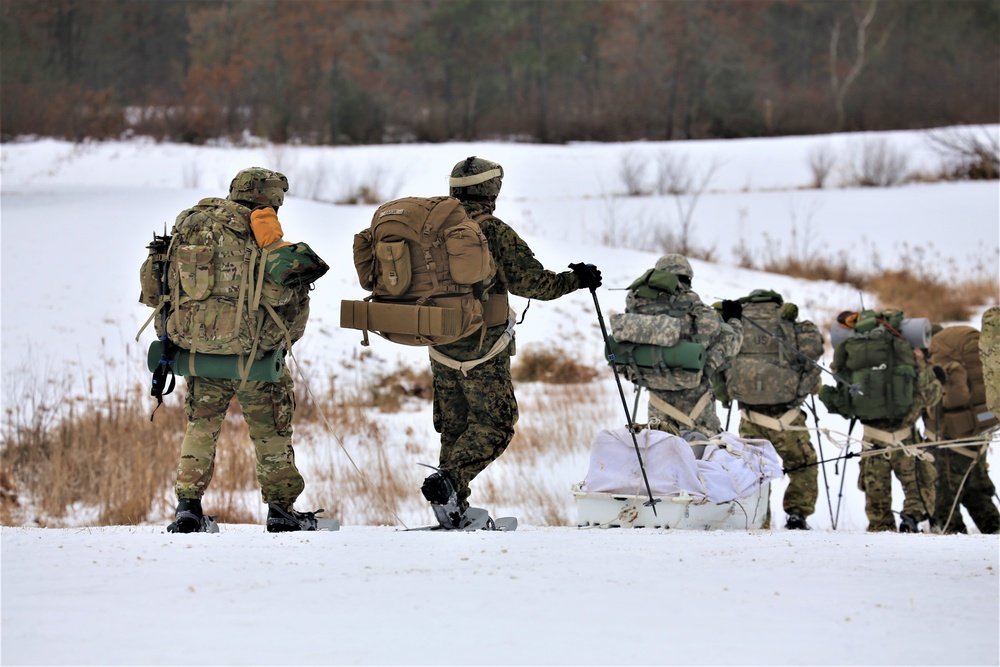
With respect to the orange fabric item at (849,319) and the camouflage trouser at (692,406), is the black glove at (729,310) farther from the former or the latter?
the orange fabric item at (849,319)

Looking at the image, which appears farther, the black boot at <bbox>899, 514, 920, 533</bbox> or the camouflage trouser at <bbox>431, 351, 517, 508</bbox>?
the black boot at <bbox>899, 514, 920, 533</bbox>

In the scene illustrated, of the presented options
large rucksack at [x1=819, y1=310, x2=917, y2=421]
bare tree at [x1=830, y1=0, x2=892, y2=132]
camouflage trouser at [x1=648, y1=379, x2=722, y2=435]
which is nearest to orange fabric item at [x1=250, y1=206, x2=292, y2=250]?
camouflage trouser at [x1=648, y1=379, x2=722, y2=435]

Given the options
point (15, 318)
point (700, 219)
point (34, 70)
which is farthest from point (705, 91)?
point (15, 318)

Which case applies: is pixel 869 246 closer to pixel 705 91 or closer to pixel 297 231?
pixel 297 231

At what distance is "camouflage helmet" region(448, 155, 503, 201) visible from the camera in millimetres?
5629

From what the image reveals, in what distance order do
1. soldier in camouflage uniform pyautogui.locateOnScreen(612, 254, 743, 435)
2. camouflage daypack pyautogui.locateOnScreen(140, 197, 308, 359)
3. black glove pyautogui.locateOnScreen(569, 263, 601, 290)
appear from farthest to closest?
1. soldier in camouflage uniform pyautogui.locateOnScreen(612, 254, 743, 435)
2. black glove pyautogui.locateOnScreen(569, 263, 601, 290)
3. camouflage daypack pyautogui.locateOnScreen(140, 197, 308, 359)

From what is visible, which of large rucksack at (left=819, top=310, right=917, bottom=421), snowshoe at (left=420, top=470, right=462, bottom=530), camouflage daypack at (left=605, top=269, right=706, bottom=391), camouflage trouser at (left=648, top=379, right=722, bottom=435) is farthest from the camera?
large rucksack at (left=819, top=310, right=917, bottom=421)

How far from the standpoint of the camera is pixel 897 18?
4647 cm

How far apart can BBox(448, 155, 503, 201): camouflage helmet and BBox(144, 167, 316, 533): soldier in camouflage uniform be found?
0.89 meters

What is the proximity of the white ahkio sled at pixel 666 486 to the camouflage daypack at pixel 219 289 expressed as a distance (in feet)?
Result: 6.78

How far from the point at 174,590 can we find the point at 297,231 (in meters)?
12.2

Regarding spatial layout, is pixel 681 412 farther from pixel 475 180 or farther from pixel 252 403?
pixel 252 403

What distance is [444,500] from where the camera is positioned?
17.8ft

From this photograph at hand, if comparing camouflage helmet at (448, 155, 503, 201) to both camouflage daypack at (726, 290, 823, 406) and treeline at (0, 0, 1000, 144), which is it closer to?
camouflage daypack at (726, 290, 823, 406)
